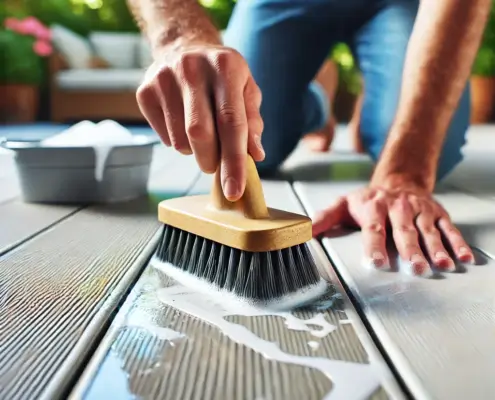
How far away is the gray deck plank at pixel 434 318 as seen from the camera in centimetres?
37

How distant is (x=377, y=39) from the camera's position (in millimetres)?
1295

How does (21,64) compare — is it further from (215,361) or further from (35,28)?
(215,361)

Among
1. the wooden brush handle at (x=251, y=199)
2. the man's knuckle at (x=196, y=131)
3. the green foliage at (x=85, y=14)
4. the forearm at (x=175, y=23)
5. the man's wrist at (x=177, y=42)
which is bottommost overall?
the wooden brush handle at (x=251, y=199)

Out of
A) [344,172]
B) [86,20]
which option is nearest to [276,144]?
[344,172]

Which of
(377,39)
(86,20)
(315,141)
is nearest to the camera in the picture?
(377,39)

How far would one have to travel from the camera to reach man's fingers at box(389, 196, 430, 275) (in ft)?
1.98

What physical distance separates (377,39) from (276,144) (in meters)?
0.34

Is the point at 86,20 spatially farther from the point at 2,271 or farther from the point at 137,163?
the point at 2,271

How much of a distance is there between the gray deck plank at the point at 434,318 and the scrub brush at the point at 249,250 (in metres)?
0.06

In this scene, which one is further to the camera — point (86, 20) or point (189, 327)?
point (86, 20)

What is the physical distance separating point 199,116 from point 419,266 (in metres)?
0.29

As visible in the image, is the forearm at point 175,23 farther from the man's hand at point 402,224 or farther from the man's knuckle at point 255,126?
the man's hand at point 402,224

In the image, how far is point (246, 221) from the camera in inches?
20.5

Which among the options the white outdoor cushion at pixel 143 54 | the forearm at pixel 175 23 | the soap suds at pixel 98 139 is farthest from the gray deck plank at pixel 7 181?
the white outdoor cushion at pixel 143 54
